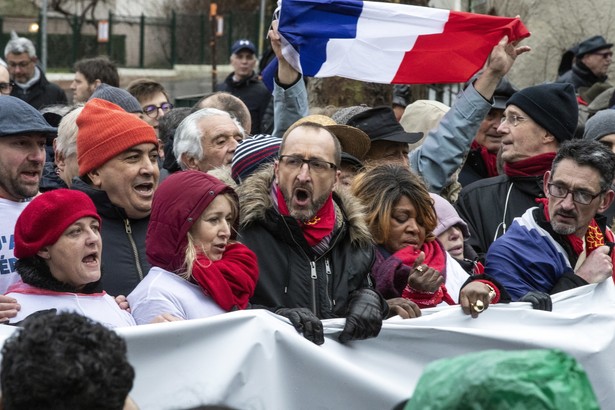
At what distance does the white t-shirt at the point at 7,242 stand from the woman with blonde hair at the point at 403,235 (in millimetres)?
1592

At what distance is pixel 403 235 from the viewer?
5.28 metres

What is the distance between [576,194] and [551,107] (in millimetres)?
1423

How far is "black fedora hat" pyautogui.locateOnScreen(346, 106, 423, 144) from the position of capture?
6.39 meters

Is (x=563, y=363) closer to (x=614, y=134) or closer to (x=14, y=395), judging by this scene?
(x=14, y=395)

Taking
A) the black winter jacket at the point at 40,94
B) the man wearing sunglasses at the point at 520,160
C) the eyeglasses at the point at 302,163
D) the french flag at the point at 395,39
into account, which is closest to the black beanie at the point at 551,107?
the man wearing sunglasses at the point at 520,160

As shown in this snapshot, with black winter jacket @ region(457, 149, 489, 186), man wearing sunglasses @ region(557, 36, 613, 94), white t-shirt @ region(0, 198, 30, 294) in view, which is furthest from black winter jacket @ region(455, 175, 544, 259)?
man wearing sunglasses @ region(557, 36, 613, 94)

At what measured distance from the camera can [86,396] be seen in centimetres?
214

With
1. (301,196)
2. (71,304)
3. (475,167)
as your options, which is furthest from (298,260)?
(475,167)

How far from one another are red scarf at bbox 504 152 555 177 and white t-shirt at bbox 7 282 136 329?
10.0 feet

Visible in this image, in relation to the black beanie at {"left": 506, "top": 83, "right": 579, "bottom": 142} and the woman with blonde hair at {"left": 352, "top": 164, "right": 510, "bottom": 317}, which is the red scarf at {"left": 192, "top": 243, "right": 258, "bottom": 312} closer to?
the woman with blonde hair at {"left": 352, "top": 164, "right": 510, "bottom": 317}

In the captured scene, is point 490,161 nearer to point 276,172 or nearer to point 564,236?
point 564,236

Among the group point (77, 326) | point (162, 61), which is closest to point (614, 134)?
point (77, 326)

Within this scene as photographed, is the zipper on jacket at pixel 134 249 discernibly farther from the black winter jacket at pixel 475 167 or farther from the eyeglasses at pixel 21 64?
the eyeglasses at pixel 21 64

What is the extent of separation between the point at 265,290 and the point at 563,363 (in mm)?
2998
